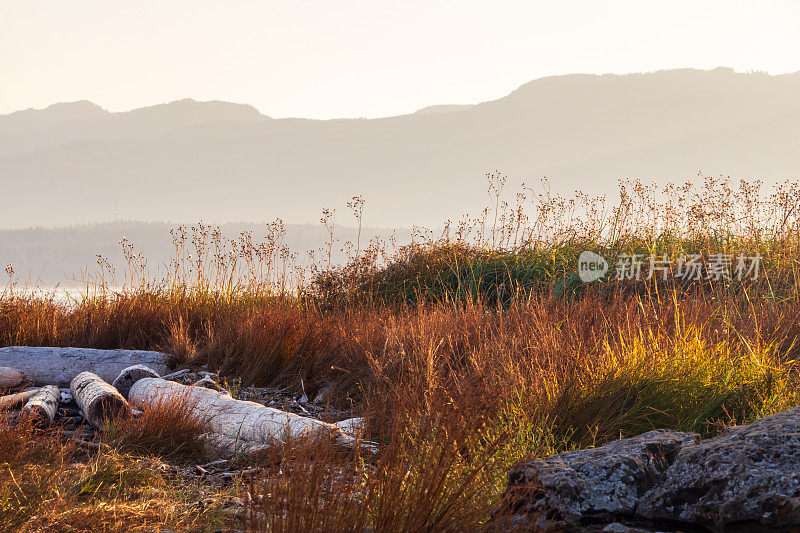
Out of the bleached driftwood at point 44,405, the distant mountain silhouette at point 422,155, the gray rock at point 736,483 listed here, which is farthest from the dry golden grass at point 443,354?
the distant mountain silhouette at point 422,155

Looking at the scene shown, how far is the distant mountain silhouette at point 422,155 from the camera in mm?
141375

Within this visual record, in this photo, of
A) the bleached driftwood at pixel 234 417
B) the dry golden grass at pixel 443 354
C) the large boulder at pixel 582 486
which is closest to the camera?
the large boulder at pixel 582 486

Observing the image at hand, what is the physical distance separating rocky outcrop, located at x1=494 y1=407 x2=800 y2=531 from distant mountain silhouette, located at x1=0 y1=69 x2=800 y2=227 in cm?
13164

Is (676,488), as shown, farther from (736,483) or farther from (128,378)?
(128,378)

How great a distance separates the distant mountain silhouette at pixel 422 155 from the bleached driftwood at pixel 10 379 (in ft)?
418

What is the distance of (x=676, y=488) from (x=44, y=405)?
5.10 meters

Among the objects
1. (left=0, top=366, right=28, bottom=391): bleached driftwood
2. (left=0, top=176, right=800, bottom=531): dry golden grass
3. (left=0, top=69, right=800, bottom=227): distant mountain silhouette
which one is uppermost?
(left=0, top=69, right=800, bottom=227): distant mountain silhouette

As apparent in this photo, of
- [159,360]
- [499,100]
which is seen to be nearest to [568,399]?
[159,360]

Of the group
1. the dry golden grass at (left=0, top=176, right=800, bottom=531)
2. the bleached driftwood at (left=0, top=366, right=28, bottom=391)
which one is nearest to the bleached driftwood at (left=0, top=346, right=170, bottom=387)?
the bleached driftwood at (left=0, top=366, right=28, bottom=391)

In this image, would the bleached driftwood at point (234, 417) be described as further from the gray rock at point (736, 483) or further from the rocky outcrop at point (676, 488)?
the gray rock at point (736, 483)

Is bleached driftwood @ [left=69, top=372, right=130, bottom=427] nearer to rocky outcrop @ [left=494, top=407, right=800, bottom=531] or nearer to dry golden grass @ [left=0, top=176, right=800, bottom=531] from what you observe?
dry golden grass @ [left=0, top=176, right=800, bottom=531]

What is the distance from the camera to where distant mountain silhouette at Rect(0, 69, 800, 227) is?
464ft

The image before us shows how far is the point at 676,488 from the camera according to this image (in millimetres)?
2092

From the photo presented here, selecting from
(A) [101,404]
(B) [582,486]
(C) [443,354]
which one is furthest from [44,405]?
(B) [582,486]
